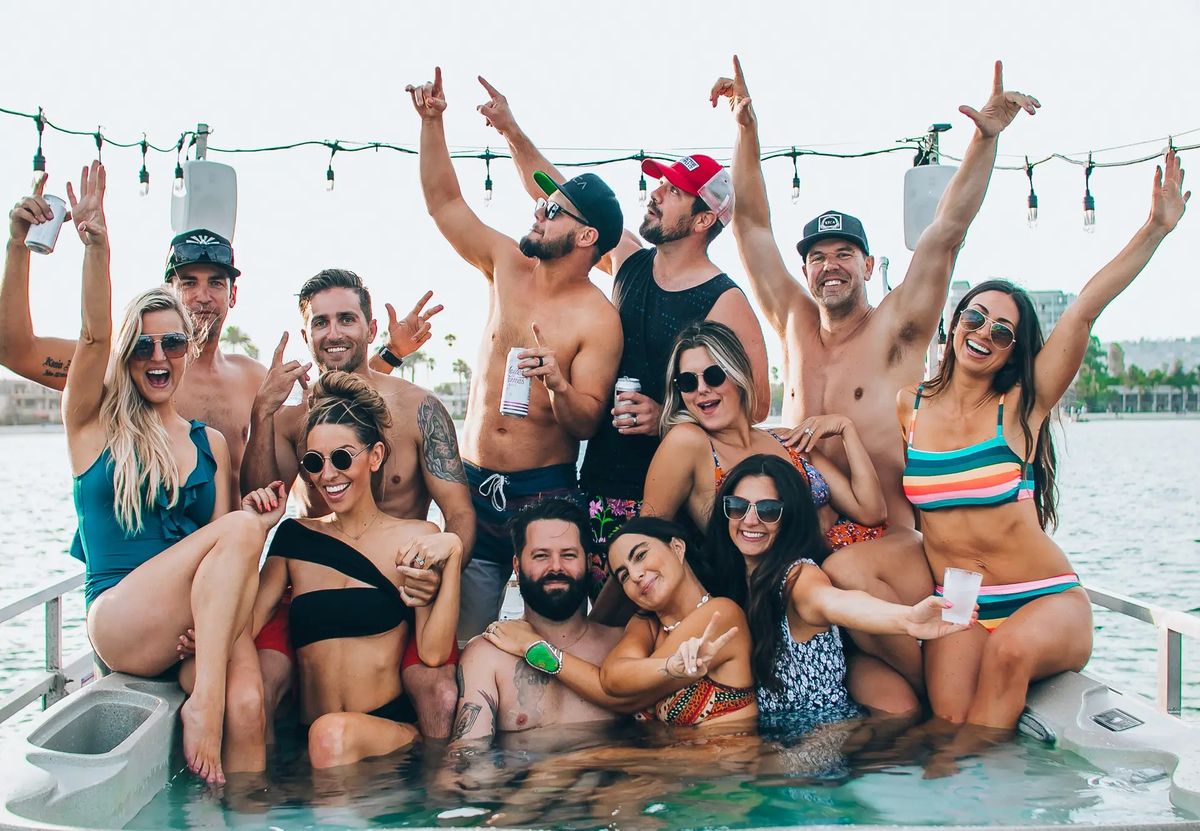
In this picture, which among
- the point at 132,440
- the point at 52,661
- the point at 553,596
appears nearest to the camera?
the point at 132,440

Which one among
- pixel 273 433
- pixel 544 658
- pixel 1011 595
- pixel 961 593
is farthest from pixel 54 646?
pixel 1011 595

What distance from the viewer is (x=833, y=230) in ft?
15.6

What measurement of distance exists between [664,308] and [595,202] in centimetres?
59

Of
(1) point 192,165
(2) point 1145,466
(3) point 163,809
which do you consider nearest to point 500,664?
(3) point 163,809

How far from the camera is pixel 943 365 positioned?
4203 millimetres

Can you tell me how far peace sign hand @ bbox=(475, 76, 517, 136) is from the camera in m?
5.43

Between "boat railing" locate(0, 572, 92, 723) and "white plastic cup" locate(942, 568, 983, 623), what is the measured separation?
11.8ft

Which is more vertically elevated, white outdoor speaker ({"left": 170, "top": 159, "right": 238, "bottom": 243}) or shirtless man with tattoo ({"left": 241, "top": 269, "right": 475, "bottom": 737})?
white outdoor speaker ({"left": 170, "top": 159, "right": 238, "bottom": 243})

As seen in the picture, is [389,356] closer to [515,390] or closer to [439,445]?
[439,445]

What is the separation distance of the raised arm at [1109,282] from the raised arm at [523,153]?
7.46 feet

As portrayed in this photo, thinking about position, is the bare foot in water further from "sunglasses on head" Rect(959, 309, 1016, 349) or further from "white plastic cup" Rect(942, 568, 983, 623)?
"sunglasses on head" Rect(959, 309, 1016, 349)

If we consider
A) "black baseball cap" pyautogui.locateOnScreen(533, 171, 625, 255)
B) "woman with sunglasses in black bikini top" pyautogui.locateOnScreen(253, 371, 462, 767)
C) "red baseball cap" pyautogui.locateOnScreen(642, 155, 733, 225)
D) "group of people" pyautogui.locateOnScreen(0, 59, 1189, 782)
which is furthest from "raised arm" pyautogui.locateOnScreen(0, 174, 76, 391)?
"red baseball cap" pyautogui.locateOnScreen(642, 155, 733, 225)

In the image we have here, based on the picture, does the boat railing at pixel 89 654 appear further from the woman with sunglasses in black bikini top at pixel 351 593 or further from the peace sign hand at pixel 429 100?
the peace sign hand at pixel 429 100

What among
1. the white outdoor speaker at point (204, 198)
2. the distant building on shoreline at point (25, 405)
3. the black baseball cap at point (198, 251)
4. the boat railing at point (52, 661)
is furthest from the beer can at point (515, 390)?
the distant building on shoreline at point (25, 405)
